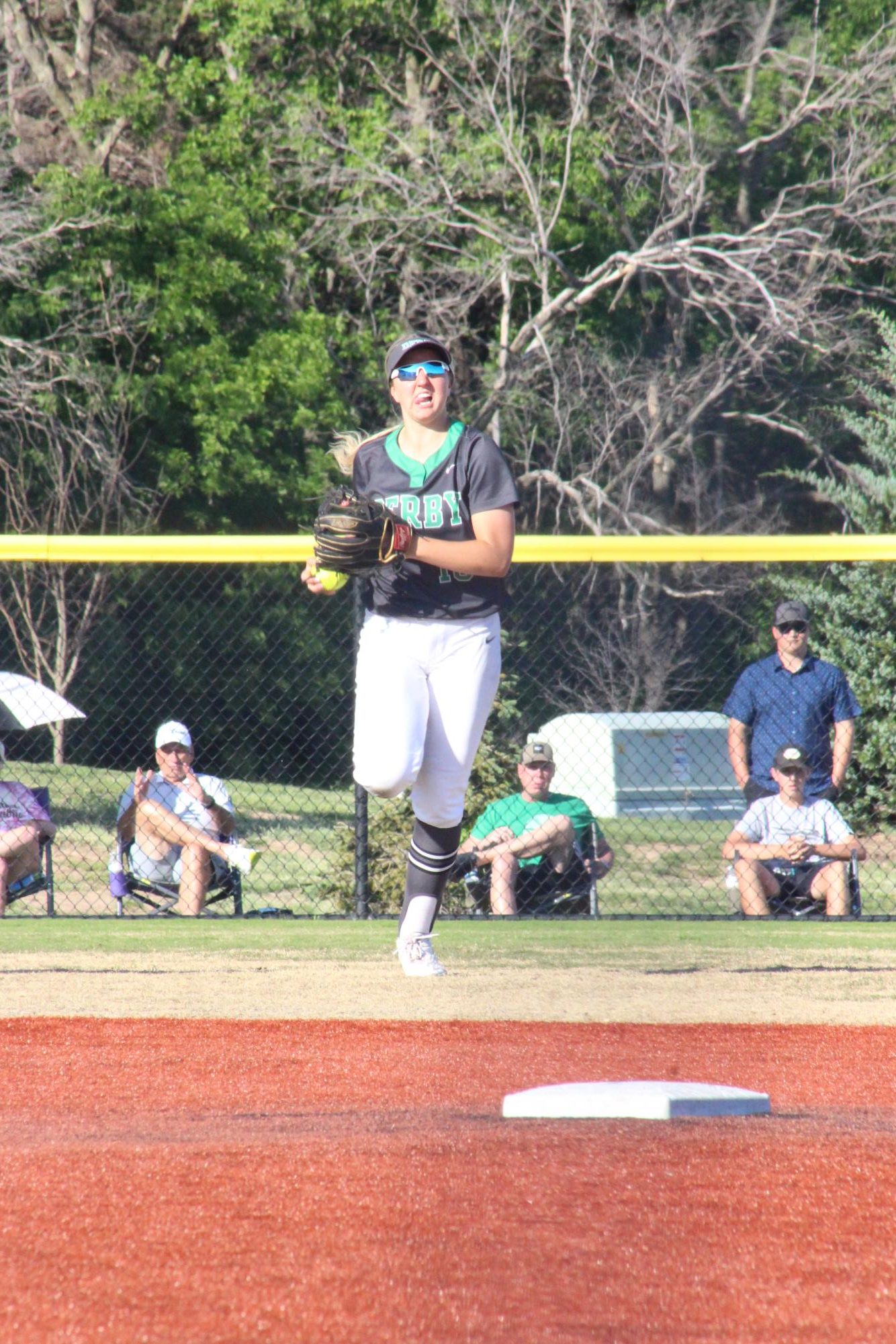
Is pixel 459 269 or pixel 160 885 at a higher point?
pixel 459 269

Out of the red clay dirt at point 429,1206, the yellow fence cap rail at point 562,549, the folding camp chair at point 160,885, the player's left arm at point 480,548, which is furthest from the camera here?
the folding camp chair at point 160,885

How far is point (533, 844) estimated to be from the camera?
7.84 meters

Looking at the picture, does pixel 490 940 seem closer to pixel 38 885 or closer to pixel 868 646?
pixel 38 885

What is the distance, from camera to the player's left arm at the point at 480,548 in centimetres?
460

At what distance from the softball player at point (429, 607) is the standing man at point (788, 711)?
330cm

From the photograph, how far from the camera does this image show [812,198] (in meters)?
25.9

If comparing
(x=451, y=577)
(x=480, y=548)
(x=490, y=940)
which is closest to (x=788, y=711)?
(x=490, y=940)

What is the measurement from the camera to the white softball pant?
15.9 ft

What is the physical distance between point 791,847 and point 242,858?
281 cm

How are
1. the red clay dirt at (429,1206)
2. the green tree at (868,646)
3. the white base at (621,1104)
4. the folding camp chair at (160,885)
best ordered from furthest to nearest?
the green tree at (868,646) < the folding camp chair at (160,885) < the white base at (621,1104) < the red clay dirt at (429,1206)

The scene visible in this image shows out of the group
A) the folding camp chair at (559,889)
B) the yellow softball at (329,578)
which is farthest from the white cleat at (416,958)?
the folding camp chair at (559,889)

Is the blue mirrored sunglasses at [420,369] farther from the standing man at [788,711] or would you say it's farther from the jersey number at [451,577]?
the standing man at [788,711]

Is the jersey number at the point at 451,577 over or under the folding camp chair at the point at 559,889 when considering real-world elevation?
over

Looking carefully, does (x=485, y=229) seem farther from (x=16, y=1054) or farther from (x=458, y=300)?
(x=16, y=1054)
